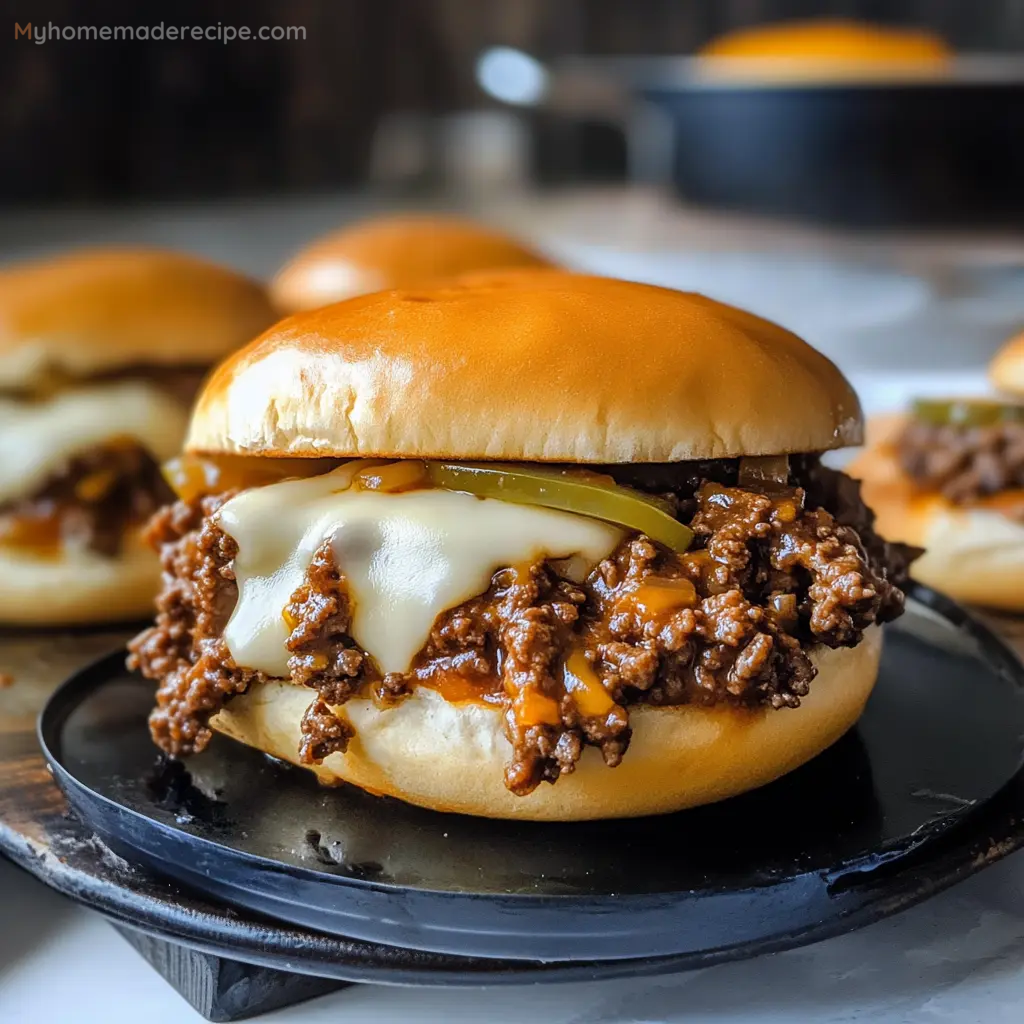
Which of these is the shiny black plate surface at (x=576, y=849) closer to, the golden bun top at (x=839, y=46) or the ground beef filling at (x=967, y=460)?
the ground beef filling at (x=967, y=460)

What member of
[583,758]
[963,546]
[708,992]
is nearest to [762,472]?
[583,758]

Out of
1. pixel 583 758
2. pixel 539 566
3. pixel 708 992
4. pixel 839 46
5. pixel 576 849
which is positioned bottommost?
pixel 708 992

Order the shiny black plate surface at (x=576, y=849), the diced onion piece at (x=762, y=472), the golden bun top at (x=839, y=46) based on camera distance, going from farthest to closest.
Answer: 1. the golden bun top at (x=839, y=46)
2. the diced onion piece at (x=762, y=472)
3. the shiny black plate surface at (x=576, y=849)

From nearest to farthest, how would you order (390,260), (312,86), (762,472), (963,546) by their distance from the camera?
(762,472) → (963,546) → (390,260) → (312,86)

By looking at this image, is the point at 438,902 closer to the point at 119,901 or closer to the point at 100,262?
the point at 119,901

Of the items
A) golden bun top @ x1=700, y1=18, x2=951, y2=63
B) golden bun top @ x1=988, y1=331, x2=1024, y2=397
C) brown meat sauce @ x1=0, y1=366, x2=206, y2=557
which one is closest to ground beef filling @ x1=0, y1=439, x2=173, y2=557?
brown meat sauce @ x1=0, y1=366, x2=206, y2=557

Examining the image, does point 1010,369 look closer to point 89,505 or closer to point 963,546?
point 963,546

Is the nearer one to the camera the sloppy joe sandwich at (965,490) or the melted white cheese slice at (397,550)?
the melted white cheese slice at (397,550)

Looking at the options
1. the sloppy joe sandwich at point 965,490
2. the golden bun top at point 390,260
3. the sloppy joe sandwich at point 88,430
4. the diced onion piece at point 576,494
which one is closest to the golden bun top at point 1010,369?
the sloppy joe sandwich at point 965,490
